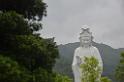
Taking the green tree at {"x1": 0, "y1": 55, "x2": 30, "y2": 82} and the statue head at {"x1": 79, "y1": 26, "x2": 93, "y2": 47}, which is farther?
the statue head at {"x1": 79, "y1": 26, "x2": 93, "y2": 47}

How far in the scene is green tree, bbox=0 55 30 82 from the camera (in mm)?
11531

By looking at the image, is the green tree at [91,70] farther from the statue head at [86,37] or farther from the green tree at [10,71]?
the statue head at [86,37]

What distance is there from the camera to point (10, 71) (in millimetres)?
11602

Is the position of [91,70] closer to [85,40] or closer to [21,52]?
[21,52]

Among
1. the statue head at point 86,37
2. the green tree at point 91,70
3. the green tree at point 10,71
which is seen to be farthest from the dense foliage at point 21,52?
the statue head at point 86,37

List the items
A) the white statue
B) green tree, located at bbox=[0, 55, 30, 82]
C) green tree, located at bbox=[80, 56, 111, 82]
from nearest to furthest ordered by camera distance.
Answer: green tree, located at bbox=[0, 55, 30, 82] < green tree, located at bbox=[80, 56, 111, 82] < the white statue

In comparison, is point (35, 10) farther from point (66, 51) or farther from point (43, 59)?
point (66, 51)

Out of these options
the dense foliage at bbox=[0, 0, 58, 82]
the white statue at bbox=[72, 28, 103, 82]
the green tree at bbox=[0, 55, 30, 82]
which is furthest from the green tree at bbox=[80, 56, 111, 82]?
the white statue at bbox=[72, 28, 103, 82]

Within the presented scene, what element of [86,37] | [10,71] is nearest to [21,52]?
[10,71]

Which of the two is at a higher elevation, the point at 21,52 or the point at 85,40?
the point at 85,40

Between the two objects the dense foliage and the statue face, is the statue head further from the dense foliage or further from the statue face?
the dense foliage

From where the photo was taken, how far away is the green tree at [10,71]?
11.5 metres

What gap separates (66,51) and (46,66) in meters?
184

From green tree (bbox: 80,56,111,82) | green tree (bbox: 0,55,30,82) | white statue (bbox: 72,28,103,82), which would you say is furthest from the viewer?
white statue (bbox: 72,28,103,82)
